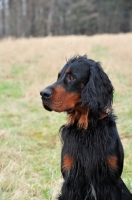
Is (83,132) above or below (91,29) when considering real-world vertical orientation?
below

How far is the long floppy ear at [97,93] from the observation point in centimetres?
283

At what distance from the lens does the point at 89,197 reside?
3020mm

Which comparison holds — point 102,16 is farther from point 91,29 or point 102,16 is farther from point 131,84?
point 131,84

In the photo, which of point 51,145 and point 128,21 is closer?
Result: point 51,145

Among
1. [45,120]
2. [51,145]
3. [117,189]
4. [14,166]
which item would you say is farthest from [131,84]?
[117,189]

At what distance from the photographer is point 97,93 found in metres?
2.87

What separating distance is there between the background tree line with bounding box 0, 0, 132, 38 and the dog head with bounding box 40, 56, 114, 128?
34.8 meters

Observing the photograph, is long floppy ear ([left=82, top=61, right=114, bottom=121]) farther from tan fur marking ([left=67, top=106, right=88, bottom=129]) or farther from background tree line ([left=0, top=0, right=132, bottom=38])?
background tree line ([left=0, top=0, right=132, bottom=38])

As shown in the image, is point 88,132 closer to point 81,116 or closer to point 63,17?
point 81,116

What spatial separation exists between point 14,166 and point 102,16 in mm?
51824

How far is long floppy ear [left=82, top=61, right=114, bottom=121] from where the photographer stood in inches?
112

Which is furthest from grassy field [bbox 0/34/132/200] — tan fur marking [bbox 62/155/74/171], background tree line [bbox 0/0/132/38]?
background tree line [bbox 0/0/132/38]

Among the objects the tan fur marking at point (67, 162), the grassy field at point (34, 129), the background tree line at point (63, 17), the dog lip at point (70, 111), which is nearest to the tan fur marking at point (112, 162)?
the tan fur marking at point (67, 162)

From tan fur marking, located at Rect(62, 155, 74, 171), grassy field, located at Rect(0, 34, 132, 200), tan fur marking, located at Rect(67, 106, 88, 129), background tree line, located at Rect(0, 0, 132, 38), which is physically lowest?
grassy field, located at Rect(0, 34, 132, 200)
